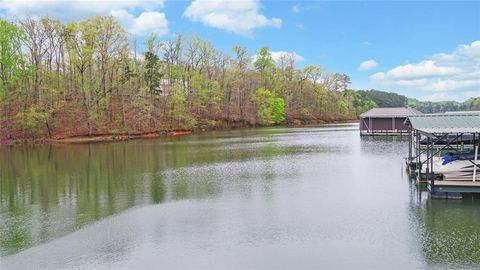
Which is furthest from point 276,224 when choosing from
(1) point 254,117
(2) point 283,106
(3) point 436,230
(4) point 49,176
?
(2) point 283,106

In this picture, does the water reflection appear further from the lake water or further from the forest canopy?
the forest canopy

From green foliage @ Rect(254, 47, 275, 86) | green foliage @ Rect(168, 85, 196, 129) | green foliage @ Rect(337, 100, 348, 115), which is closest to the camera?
green foliage @ Rect(168, 85, 196, 129)

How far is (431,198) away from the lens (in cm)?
1553

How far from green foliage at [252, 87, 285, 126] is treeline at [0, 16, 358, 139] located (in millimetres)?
199

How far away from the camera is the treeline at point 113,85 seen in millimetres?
49156

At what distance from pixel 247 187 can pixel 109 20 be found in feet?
142

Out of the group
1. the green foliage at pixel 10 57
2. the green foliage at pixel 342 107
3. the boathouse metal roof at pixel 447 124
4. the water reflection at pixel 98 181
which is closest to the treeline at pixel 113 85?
the green foliage at pixel 10 57

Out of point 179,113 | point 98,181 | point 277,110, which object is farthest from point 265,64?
point 98,181

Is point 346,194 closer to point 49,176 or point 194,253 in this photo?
point 194,253

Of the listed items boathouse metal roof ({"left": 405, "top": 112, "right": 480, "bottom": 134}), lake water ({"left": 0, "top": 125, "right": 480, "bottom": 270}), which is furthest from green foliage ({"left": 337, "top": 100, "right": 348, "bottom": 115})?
boathouse metal roof ({"left": 405, "top": 112, "right": 480, "bottom": 134})

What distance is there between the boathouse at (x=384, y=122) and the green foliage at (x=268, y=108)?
106 ft

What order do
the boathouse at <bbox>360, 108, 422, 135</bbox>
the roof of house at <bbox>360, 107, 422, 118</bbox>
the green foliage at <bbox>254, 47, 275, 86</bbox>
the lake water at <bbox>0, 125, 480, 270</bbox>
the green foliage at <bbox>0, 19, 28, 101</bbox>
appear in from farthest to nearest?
the green foliage at <bbox>254, 47, 275, 86</bbox>, the roof of house at <bbox>360, 107, 422, 118</bbox>, the boathouse at <bbox>360, 108, 422, 135</bbox>, the green foliage at <bbox>0, 19, 28, 101</bbox>, the lake water at <bbox>0, 125, 480, 270</bbox>

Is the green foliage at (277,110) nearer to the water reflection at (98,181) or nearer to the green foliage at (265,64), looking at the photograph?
the green foliage at (265,64)

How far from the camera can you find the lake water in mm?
9984
